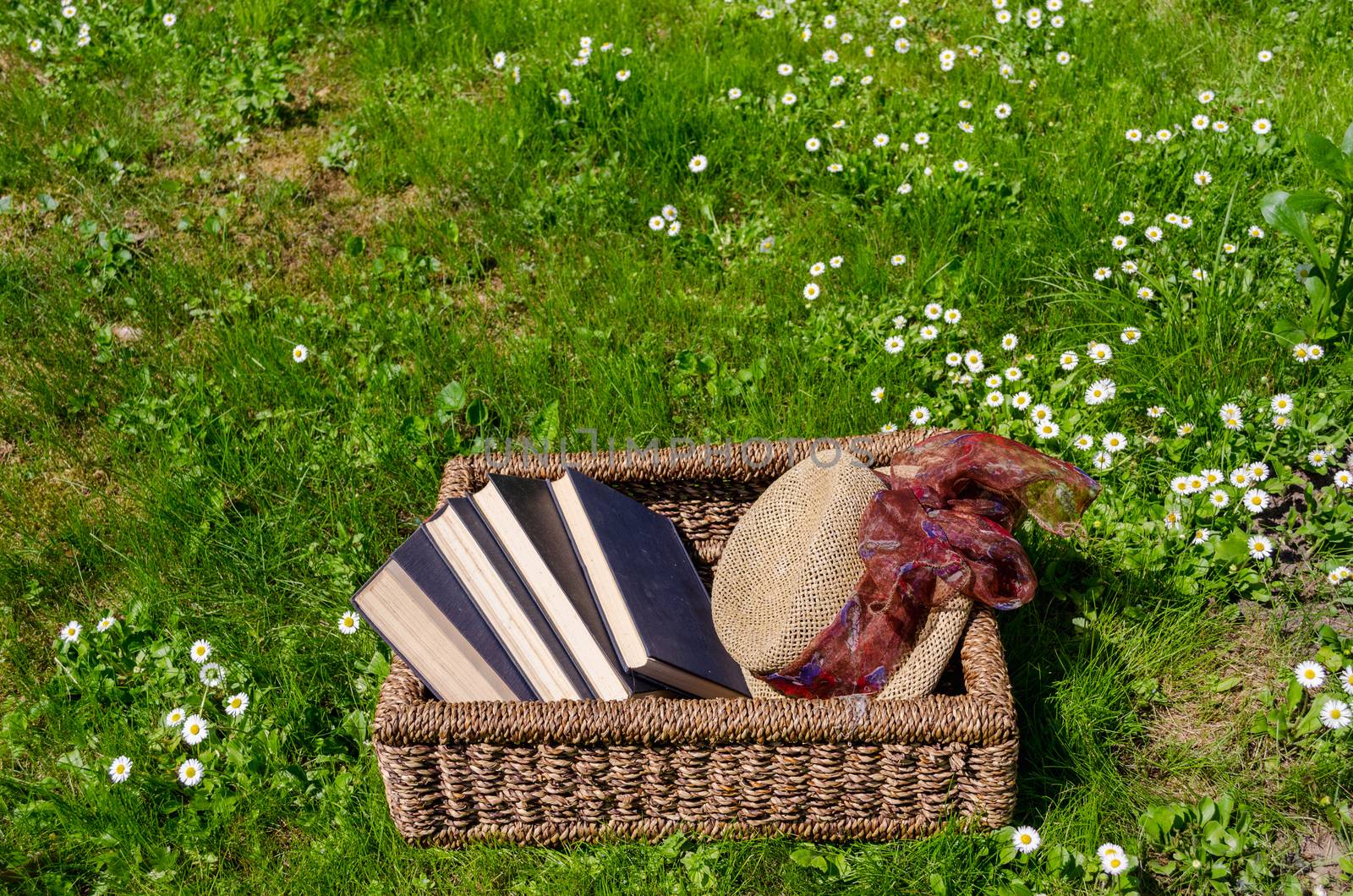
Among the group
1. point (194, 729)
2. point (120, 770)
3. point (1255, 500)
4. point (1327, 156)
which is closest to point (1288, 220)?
point (1327, 156)

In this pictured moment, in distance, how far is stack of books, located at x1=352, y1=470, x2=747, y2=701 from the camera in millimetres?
2316

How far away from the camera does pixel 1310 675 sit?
2.44 metres

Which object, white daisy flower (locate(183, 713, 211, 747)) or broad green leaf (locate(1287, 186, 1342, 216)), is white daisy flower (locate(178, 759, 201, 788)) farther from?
broad green leaf (locate(1287, 186, 1342, 216))

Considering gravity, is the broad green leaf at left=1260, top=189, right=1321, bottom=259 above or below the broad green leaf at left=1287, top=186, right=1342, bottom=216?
below

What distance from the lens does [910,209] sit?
3551mm

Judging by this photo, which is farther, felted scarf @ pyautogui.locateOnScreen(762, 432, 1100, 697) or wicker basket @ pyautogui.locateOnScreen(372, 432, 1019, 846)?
felted scarf @ pyautogui.locateOnScreen(762, 432, 1100, 697)

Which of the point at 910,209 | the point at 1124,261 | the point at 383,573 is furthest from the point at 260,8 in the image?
the point at 1124,261

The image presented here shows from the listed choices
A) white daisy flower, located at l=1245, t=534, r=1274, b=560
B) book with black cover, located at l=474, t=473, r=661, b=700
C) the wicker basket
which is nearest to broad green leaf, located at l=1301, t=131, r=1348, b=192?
white daisy flower, located at l=1245, t=534, r=1274, b=560

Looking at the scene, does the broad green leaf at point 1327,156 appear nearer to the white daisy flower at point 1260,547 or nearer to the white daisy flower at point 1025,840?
the white daisy flower at point 1260,547

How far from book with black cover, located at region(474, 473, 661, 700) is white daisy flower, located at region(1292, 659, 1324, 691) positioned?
1404 mm

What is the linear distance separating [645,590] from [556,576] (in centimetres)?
20

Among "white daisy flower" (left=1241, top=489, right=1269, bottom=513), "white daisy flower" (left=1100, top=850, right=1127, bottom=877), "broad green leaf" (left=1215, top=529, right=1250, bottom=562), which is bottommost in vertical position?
"white daisy flower" (left=1100, top=850, right=1127, bottom=877)

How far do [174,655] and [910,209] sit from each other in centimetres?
248

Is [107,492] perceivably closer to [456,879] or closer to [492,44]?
[456,879]
